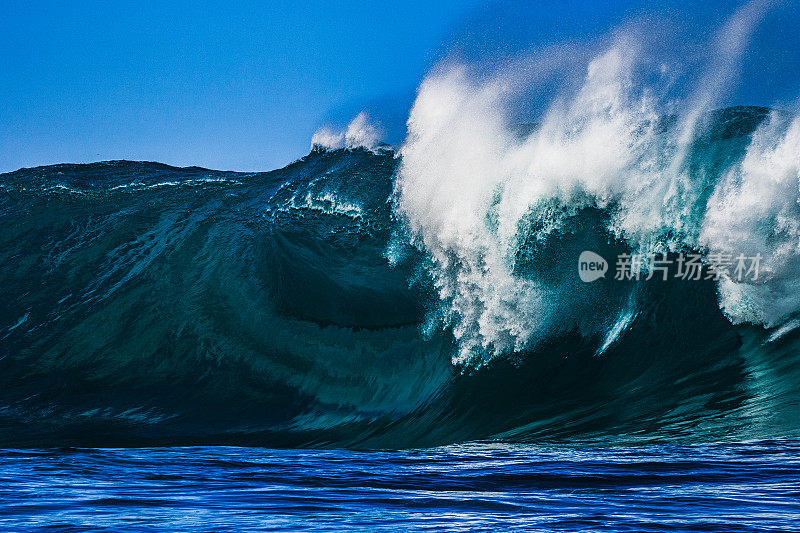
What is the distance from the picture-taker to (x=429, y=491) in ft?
11.4

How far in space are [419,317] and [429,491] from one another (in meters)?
4.46

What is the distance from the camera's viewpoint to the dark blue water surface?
278 cm

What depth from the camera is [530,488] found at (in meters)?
3.47

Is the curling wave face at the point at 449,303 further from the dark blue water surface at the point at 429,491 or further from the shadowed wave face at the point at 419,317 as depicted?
the dark blue water surface at the point at 429,491

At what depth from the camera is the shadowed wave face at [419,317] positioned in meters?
6.14

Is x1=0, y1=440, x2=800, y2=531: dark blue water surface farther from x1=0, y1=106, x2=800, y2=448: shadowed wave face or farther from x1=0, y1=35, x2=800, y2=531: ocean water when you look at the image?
x1=0, y1=106, x2=800, y2=448: shadowed wave face

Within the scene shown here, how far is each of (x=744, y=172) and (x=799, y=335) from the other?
1926mm
